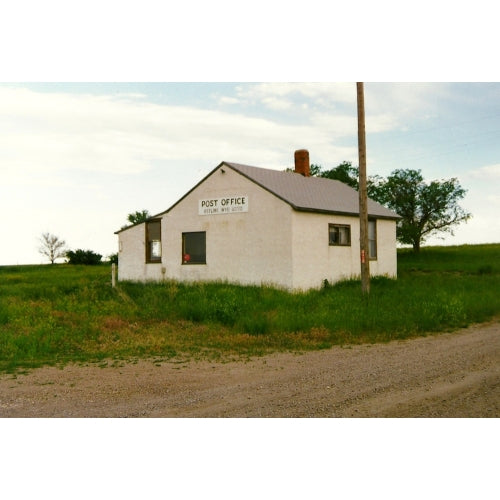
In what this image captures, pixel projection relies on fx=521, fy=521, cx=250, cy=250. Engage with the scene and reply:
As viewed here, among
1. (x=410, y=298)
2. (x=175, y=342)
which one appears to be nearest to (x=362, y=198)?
(x=410, y=298)

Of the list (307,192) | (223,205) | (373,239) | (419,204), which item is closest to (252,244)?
(223,205)

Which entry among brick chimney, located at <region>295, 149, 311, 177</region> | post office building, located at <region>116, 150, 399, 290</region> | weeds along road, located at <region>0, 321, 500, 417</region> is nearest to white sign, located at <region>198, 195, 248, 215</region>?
post office building, located at <region>116, 150, 399, 290</region>

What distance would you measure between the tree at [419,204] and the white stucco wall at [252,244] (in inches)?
870

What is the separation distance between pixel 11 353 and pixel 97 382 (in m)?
3.71

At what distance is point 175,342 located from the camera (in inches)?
473

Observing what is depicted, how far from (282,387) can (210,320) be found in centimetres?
674

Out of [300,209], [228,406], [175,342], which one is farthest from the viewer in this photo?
[300,209]

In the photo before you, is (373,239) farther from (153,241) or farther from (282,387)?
(282,387)

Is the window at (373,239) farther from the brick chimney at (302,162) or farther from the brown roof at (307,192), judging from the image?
the brick chimney at (302,162)

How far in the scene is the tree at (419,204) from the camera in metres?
45.5

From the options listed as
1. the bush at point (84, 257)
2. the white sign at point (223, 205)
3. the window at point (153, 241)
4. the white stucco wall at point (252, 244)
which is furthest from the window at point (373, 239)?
the bush at point (84, 257)

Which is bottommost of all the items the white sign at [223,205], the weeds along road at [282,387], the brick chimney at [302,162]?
the weeds along road at [282,387]

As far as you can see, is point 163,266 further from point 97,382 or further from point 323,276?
point 97,382

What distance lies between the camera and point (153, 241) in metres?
24.6
